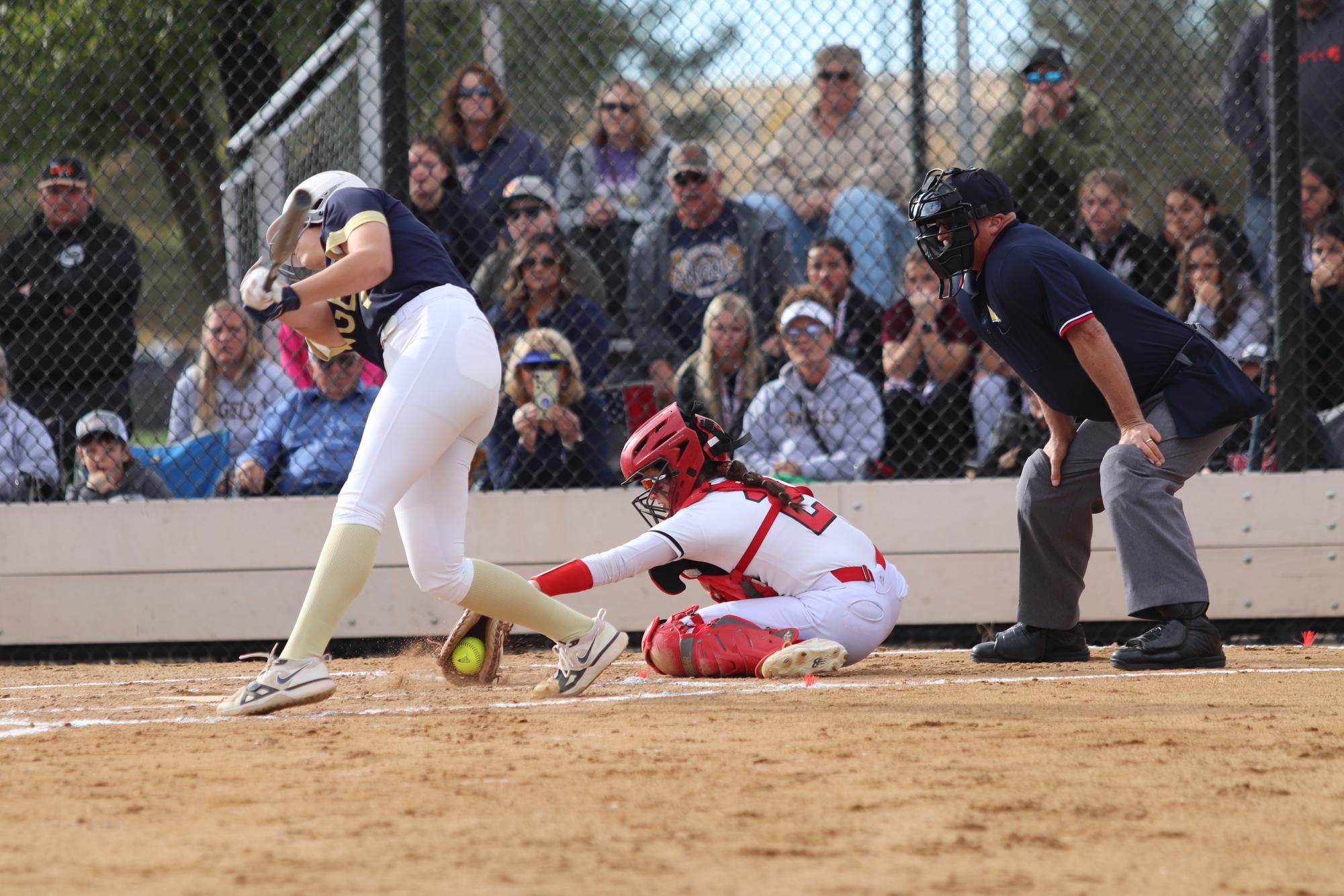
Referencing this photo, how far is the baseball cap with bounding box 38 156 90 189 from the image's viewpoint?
723 cm

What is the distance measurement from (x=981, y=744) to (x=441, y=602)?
371 centimetres

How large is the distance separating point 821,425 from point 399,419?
3.09 metres

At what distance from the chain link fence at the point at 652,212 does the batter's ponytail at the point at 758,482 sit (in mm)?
1576

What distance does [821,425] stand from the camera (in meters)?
6.83

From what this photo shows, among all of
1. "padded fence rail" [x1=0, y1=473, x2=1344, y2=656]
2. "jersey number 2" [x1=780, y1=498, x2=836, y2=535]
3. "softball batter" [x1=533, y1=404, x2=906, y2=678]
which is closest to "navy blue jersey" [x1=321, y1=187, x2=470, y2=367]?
"softball batter" [x1=533, y1=404, x2=906, y2=678]

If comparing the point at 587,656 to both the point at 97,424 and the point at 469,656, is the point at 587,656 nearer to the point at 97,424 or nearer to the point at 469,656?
the point at 469,656

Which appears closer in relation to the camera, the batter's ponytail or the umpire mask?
the umpire mask

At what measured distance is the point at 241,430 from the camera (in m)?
6.91

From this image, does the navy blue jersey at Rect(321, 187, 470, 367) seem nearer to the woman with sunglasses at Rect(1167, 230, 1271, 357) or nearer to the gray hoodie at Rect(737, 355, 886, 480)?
the gray hoodie at Rect(737, 355, 886, 480)

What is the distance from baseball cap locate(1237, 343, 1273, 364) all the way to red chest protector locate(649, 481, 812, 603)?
243 centimetres

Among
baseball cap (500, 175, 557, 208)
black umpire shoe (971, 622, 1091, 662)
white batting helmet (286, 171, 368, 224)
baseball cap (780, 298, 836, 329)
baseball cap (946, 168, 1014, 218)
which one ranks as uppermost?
baseball cap (946, 168, 1014, 218)

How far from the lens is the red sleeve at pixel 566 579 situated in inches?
186

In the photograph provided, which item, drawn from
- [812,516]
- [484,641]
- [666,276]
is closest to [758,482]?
[812,516]

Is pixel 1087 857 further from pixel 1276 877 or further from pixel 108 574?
pixel 108 574
